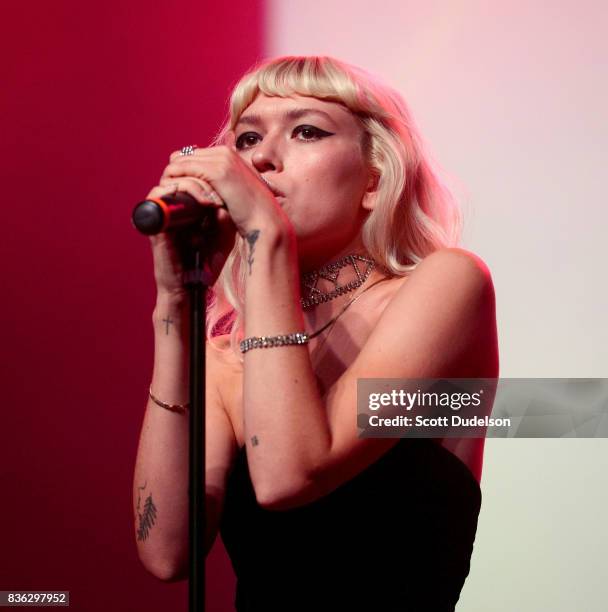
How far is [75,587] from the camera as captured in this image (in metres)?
1.90

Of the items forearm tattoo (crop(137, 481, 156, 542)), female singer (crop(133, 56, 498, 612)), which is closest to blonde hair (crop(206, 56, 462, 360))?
female singer (crop(133, 56, 498, 612))

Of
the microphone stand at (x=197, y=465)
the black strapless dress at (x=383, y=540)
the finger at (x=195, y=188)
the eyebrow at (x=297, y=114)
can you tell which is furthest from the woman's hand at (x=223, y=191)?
the black strapless dress at (x=383, y=540)

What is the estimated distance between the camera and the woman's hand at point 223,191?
106cm

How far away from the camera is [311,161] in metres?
1.29

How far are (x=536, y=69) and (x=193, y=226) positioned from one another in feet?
3.15

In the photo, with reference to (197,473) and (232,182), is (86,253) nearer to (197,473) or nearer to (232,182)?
(232,182)

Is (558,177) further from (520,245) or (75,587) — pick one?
(75,587)

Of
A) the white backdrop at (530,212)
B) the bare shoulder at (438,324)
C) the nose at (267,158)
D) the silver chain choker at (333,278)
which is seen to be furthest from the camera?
the white backdrop at (530,212)

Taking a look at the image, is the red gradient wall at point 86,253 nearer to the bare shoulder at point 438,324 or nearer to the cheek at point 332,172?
the cheek at point 332,172

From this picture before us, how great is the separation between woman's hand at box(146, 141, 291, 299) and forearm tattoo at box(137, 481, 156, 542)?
33 cm

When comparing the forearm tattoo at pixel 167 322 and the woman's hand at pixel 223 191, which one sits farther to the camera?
the forearm tattoo at pixel 167 322

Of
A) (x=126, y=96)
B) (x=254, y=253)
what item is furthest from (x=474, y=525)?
(x=126, y=96)

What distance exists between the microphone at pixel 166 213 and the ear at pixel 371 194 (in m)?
0.38

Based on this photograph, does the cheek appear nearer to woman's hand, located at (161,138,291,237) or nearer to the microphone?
woman's hand, located at (161,138,291,237)
